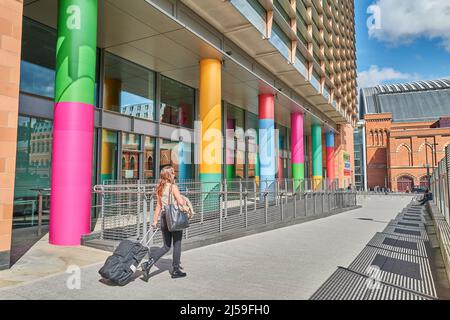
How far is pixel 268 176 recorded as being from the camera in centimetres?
1872

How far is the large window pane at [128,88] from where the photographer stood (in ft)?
42.1

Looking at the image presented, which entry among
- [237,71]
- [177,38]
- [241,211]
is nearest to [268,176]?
[237,71]

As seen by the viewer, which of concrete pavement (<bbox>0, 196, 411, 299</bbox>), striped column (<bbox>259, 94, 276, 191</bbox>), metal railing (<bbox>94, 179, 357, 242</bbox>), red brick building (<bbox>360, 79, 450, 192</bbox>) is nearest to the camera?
concrete pavement (<bbox>0, 196, 411, 299</bbox>)

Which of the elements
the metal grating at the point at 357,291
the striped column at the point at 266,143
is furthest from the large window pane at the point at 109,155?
the metal grating at the point at 357,291

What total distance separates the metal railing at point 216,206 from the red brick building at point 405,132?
45953mm

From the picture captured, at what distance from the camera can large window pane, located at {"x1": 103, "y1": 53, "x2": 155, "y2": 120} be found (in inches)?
506

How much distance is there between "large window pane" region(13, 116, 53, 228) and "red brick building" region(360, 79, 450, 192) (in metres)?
53.7

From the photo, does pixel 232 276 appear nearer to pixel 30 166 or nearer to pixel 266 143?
pixel 30 166

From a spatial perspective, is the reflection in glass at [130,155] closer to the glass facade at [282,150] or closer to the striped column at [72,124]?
the striped column at [72,124]

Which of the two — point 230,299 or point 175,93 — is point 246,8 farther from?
point 230,299

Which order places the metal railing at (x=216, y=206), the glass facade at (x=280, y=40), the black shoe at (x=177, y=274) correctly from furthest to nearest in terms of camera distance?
1. the glass facade at (x=280, y=40)
2. the metal railing at (x=216, y=206)
3. the black shoe at (x=177, y=274)

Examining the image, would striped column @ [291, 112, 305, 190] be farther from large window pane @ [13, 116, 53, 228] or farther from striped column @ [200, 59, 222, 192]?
large window pane @ [13, 116, 53, 228]

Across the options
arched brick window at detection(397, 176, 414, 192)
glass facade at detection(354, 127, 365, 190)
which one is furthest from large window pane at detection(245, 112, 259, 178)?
glass facade at detection(354, 127, 365, 190)

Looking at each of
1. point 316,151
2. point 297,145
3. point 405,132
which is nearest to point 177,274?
point 297,145
